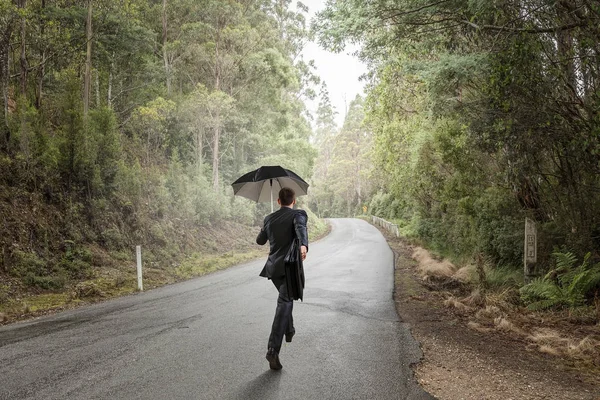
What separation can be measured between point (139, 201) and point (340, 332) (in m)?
12.3

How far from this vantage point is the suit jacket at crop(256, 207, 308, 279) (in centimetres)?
470

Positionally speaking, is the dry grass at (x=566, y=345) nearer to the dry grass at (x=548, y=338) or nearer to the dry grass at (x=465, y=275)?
the dry grass at (x=548, y=338)

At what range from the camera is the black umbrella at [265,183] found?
18.2 feet

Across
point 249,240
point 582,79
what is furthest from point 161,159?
point 582,79

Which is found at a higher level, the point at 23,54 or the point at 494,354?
the point at 23,54

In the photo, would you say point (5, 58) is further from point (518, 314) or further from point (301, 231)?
→ point (518, 314)

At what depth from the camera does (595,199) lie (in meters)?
8.08

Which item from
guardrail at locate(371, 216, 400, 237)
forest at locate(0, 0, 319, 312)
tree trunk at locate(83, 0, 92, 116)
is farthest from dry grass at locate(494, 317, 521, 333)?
guardrail at locate(371, 216, 400, 237)

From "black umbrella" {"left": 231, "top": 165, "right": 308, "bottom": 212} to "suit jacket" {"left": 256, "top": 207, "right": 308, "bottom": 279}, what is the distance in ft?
2.92

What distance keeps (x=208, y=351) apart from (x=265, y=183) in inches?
103

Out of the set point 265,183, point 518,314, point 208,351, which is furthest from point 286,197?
point 518,314

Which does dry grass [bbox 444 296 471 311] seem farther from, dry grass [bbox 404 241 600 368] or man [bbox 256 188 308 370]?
man [bbox 256 188 308 370]

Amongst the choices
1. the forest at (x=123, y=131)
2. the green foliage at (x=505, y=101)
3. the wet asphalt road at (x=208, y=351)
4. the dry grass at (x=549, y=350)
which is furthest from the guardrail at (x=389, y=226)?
the dry grass at (x=549, y=350)

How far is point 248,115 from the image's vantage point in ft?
86.7
